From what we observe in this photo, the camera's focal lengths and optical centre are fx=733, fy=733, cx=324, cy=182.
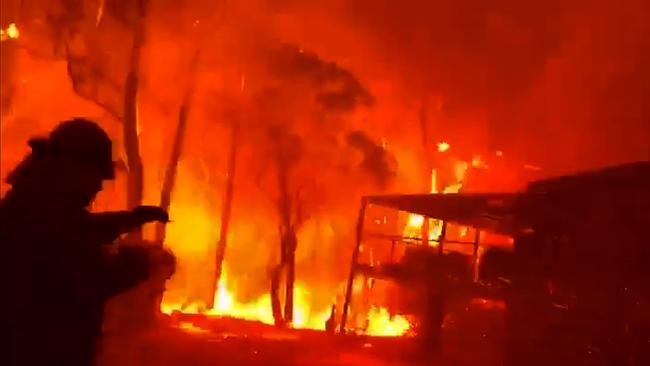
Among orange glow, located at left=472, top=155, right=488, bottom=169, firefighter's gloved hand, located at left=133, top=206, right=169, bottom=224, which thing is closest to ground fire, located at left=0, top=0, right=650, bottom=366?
orange glow, located at left=472, top=155, right=488, bottom=169

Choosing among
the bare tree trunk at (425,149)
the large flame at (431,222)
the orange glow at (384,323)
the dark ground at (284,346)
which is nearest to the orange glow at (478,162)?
the large flame at (431,222)

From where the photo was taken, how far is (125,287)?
1946 mm

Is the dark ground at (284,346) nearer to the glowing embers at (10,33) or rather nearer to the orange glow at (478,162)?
the glowing embers at (10,33)

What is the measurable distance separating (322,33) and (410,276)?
44.4 ft

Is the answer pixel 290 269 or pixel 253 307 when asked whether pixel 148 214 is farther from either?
pixel 253 307

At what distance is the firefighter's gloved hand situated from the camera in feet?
6.70

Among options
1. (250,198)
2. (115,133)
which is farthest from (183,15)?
(250,198)

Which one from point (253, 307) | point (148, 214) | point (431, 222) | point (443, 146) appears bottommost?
point (253, 307)

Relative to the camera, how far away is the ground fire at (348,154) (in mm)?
10766

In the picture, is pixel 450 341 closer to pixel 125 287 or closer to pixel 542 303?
pixel 542 303

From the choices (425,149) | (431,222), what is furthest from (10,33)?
(431,222)

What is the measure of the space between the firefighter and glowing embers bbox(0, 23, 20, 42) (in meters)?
20.8

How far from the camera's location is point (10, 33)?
2219cm

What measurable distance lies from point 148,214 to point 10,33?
887 inches
